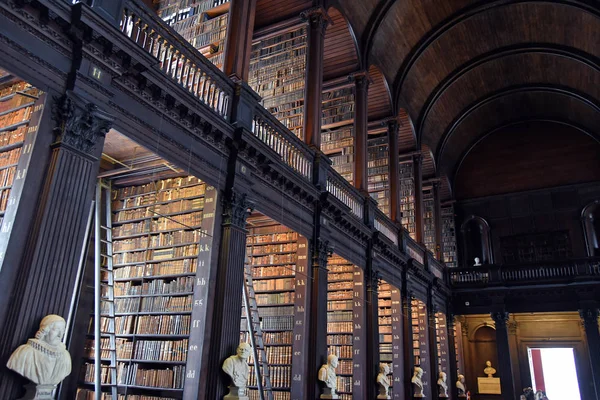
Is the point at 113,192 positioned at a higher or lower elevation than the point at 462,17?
lower

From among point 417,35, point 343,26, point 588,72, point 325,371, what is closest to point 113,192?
point 325,371

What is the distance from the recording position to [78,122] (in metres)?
3.68

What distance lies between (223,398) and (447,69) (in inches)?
418

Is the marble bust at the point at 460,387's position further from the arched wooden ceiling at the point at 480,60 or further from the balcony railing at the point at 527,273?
the arched wooden ceiling at the point at 480,60

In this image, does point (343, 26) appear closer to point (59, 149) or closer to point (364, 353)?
point (364, 353)

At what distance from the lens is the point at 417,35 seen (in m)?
11.0

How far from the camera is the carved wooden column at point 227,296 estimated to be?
460 cm

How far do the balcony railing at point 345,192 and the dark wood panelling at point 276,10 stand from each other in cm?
265

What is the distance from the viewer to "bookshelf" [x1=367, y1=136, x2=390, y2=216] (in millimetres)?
10688

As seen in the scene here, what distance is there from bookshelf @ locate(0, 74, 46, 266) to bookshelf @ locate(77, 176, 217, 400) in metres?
1.44

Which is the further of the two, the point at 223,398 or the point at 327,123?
the point at 327,123

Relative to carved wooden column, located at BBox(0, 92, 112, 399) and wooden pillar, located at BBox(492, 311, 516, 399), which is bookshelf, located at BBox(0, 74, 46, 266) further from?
wooden pillar, located at BBox(492, 311, 516, 399)

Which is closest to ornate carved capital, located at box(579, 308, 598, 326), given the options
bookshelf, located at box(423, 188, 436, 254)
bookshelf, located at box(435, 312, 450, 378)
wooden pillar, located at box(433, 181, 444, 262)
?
bookshelf, located at box(435, 312, 450, 378)

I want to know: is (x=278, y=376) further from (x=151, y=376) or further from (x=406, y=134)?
(x=406, y=134)
